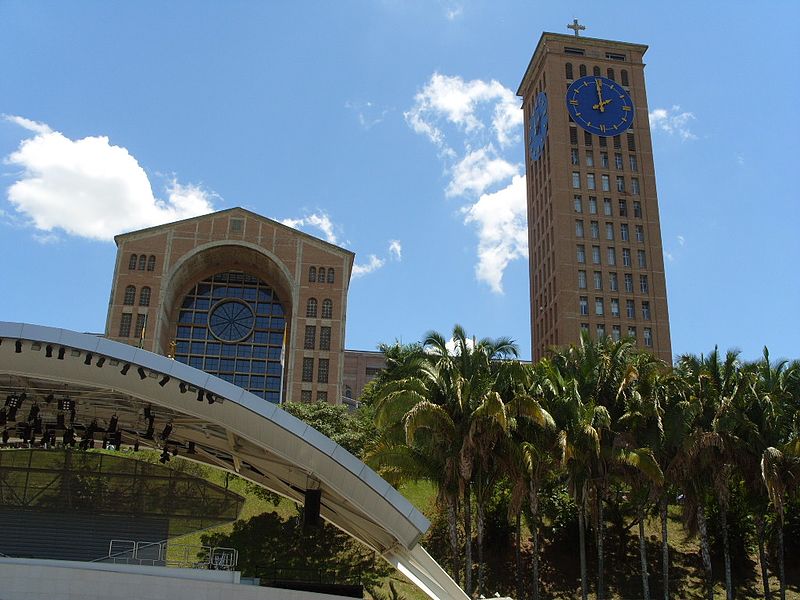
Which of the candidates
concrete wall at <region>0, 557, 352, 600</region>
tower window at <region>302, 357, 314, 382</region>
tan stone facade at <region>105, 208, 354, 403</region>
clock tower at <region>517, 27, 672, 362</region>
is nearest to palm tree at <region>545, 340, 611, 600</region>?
concrete wall at <region>0, 557, 352, 600</region>

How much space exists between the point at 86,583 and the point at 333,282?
48579 millimetres

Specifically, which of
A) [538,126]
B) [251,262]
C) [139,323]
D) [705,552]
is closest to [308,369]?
[251,262]

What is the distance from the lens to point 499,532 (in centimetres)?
3825

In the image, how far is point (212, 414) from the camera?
81.4 ft

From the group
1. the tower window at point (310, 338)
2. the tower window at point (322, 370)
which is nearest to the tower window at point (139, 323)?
the tower window at point (310, 338)

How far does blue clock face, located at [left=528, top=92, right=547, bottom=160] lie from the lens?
284 feet

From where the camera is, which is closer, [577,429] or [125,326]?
[577,429]

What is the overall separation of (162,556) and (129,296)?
141 ft

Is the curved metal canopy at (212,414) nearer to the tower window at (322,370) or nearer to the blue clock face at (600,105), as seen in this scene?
the tower window at (322,370)

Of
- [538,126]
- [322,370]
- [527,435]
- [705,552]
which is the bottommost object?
[705,552]

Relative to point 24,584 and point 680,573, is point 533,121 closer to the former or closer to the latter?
point 680,573

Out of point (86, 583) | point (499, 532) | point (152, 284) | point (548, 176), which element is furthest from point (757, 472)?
point (548, 176)

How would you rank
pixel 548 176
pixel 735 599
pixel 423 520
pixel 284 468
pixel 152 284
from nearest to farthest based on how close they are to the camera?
pixel 423 520 → pixel 284 468 → pixel 735 599 → pixel 152 284 → pixel 548 176

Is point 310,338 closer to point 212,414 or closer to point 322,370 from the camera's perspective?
point 322,370
